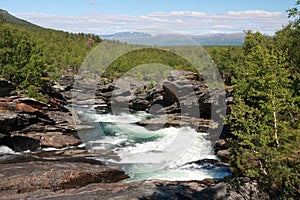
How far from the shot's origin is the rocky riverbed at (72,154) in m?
15.2

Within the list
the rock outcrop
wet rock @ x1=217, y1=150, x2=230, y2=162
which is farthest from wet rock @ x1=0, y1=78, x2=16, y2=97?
wet rock @ x1=217, y1=150, x2=230, y2=162

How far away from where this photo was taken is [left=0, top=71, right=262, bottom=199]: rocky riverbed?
1516 cm

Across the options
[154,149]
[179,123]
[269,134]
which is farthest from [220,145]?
[269,134]

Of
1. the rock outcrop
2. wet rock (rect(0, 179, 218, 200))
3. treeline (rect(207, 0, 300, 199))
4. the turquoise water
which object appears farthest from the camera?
the turquoise water

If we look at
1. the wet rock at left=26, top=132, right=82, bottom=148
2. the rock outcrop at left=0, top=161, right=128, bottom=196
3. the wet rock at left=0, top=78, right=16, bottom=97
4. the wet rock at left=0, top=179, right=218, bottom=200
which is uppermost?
the wet rock at left=0, top=78, right=16, bottom=97

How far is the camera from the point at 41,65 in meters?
50.6

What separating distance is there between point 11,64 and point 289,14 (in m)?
45.4

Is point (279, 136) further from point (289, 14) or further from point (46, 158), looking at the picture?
point (46, 158)

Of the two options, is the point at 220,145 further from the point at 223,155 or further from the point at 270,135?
the point at 270,135

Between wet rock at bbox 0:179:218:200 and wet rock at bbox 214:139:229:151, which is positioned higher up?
wet rock at bbox 0:179:218:200

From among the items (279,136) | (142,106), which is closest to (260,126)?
(279,136)

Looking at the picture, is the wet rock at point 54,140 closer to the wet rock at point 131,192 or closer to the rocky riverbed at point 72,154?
the rocky riverbed at point 72,154

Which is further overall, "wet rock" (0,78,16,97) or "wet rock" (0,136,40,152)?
"wet rock" (0,78,16,97)

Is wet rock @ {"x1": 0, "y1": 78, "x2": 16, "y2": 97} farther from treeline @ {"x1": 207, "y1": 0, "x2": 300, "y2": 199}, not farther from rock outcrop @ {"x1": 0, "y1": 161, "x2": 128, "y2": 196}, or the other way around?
treeline @ {"x1": 207, "y1": 0, "x2": 300, "y2": 199}
